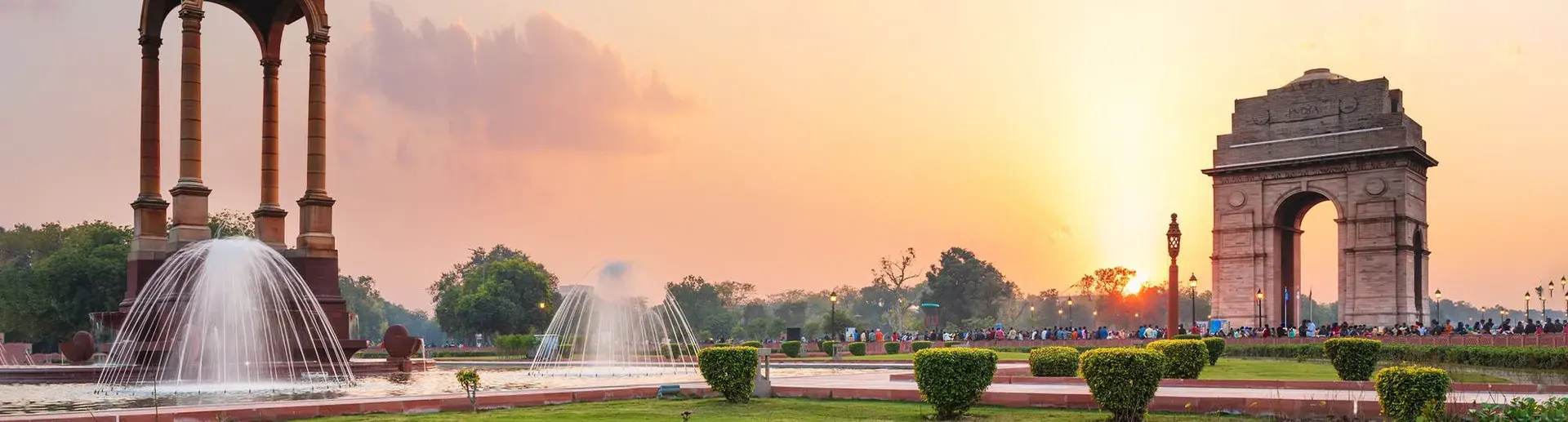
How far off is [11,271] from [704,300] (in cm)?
6962

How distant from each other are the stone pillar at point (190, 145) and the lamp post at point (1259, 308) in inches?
1597

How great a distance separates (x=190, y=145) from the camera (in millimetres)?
27906

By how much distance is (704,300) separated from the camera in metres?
126

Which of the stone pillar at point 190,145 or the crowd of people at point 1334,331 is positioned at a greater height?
the stone pillar at point 190,145

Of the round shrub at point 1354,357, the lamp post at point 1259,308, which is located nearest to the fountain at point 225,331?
the round shrub at point 1354,357

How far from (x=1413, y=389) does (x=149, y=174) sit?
24738 mm

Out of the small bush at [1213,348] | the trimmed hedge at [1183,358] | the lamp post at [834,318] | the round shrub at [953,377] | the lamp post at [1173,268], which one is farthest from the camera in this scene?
the lamp post at [834,318]

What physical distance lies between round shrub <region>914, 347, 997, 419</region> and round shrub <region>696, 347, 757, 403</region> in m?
3.09

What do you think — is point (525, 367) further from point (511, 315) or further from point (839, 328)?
point (839, 328)

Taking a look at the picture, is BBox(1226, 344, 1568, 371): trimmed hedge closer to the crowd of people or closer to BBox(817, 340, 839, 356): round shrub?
the crowd of people

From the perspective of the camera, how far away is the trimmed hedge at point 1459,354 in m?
29.4

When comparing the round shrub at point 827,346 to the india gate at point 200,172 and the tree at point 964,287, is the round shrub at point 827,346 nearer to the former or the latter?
the india gate at point 200,172

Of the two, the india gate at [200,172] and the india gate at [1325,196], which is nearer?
the india gate at [200,172]

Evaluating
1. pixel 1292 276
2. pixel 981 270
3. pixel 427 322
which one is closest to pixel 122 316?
pixel 1292 276
